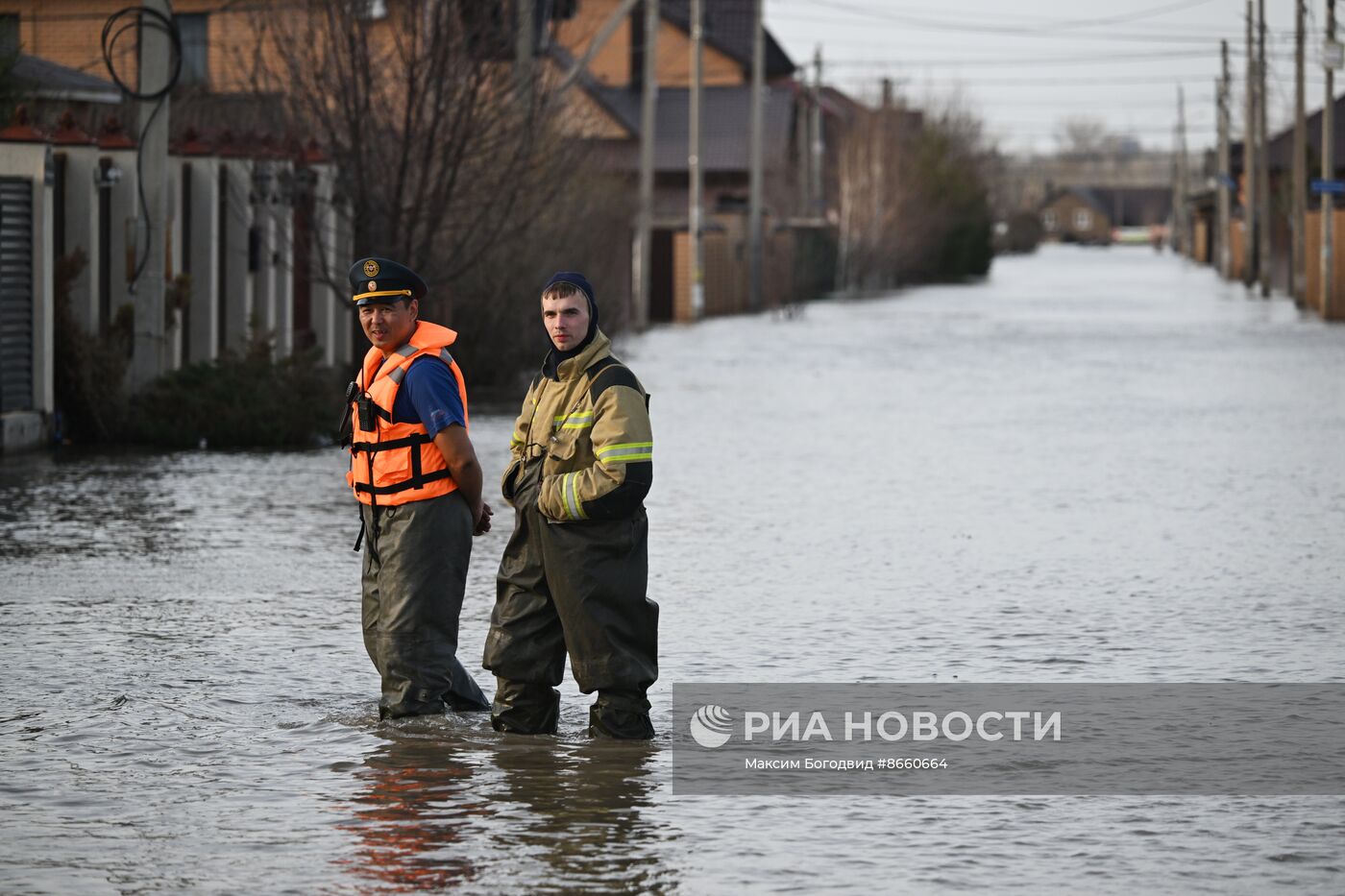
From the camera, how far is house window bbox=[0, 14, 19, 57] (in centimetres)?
2614

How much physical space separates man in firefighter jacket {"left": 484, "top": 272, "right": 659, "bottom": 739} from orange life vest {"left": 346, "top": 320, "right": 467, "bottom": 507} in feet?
0.89

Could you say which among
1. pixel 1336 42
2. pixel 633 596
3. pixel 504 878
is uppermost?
pixel 1336 42

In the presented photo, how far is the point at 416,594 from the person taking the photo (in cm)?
797

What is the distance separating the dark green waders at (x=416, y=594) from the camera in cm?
798

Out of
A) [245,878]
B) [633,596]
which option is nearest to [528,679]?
[633,596]

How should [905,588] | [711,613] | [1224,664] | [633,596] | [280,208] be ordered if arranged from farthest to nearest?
1. [280,208]
2. [905,588]
3. [711,613]
4. [1224,664]
5. [633,596]

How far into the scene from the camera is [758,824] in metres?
6.94

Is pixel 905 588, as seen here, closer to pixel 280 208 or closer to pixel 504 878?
pixel 504 878

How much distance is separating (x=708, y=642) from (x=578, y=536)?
2.53 metres

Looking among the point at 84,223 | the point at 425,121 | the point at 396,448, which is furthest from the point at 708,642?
the point at 425,121

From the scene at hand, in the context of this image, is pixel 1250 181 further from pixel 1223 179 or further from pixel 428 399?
pixel 428 399

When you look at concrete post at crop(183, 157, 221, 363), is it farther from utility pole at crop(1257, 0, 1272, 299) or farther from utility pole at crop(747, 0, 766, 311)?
utility pole at crop(1257, 0, 1272, 299)

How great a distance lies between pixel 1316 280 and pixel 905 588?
38.9m

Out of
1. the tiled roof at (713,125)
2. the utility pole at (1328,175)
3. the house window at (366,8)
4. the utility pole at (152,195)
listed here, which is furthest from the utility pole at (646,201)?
the utility pole at (152,195)
